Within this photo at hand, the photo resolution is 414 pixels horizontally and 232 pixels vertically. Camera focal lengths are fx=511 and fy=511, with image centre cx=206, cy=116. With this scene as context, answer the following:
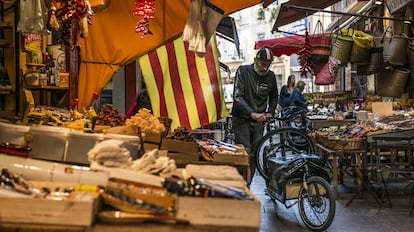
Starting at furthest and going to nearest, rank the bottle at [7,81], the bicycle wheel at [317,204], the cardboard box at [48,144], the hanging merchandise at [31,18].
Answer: the bicycle wheel at [317,204]
the bottle at [7,81]
the hanging merchandise at [31,18]
the cardboard box at [48,144]

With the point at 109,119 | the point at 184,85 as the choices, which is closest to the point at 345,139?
the point at 184,85

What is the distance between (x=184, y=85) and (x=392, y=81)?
16.1ft

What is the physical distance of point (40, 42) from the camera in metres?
5.89

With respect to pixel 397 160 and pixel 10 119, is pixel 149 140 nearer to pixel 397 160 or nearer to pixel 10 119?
pixel 10 119

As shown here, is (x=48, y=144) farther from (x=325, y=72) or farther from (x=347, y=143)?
(x=325, y=72)

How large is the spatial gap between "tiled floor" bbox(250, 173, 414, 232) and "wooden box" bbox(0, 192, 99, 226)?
4039 mm

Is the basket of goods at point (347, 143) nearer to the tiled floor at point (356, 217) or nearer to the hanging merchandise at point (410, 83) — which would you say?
the tiled floor at point (356, 217)

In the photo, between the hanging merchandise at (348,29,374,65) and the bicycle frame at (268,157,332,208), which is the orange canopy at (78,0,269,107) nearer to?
the bicycle frame at (268,157,332,208)

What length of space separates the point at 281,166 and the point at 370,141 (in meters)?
1.85

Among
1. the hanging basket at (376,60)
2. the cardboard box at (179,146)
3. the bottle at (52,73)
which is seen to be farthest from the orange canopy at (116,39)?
Result: the hanging basket at (376,60)

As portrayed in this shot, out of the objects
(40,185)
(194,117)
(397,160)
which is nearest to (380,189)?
(397,160)

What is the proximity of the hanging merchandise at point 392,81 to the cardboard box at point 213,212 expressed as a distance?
351 inches

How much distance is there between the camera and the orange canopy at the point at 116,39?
702 cm

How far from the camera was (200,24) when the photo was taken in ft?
16.4
